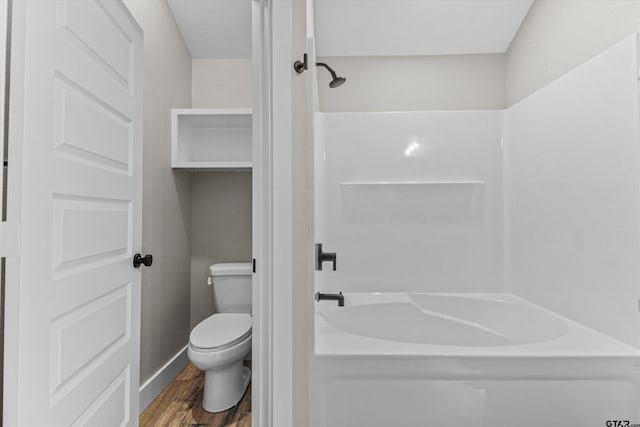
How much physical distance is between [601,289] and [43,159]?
2227 millimetres

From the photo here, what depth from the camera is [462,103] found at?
2.58 meters

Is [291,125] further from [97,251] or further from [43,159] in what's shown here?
[97,251]

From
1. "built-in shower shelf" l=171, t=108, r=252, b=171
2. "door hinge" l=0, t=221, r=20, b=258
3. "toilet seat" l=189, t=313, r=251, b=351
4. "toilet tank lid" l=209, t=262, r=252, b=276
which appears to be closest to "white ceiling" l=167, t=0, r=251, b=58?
"built-in shower shelf" l=171, t=108, r=252, b=171

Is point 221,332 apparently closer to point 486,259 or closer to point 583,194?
point 486,259

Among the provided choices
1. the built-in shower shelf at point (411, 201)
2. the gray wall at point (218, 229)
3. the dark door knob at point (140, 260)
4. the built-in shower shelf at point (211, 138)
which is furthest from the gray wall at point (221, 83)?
the dark door knob at point (140, 260)

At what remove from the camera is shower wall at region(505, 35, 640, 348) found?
143 cm

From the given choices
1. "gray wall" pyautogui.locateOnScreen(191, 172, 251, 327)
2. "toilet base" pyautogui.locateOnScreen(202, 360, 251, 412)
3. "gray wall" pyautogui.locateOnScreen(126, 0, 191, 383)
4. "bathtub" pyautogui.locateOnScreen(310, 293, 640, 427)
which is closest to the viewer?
"bathtub" pyautogui.locateOnScreen(310, 293, 640, 427)

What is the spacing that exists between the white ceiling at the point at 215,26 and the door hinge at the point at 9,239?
2143mm

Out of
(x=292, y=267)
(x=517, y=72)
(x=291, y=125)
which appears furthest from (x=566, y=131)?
(x=292, y=267)

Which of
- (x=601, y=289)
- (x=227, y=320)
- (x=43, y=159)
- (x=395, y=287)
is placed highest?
(x=43, y=159)

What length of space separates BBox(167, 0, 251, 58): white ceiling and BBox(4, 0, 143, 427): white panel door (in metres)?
1.11

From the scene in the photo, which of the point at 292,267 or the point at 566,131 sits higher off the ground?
the point at 566,131

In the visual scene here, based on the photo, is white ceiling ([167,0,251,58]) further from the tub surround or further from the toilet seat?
the toilet seat

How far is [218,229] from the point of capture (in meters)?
2.70
